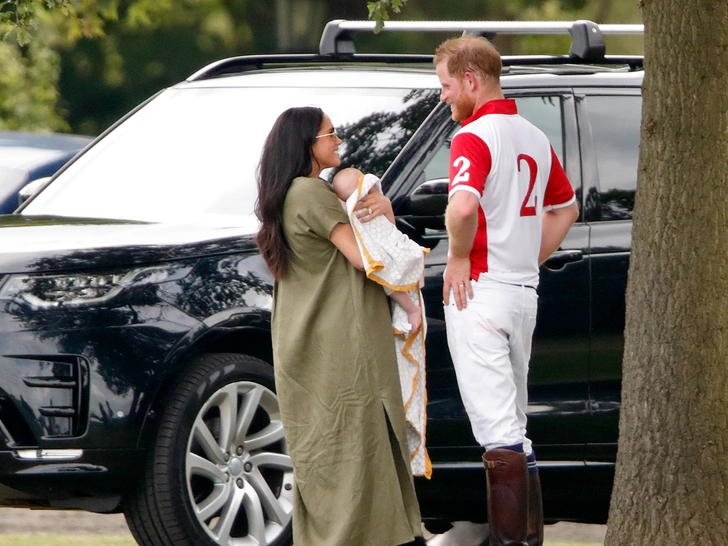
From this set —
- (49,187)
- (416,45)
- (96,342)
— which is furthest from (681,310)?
(416,45)

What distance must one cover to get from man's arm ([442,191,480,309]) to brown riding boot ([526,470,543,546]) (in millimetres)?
691

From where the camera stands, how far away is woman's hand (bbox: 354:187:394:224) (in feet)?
15.7

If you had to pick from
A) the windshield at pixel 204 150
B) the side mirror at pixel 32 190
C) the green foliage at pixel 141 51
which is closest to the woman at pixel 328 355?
the windshield at pixel 204 150

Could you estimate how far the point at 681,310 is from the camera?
185 inches

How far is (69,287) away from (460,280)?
1.33 meters

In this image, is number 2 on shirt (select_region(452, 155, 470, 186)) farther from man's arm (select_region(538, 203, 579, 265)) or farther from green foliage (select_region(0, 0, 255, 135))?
green foliage (select_region(0, 0, 255, 135))

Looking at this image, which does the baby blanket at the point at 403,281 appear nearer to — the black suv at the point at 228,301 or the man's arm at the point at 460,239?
the man's arm at the point at 460,239

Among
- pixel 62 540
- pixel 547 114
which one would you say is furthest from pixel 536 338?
pixel 62 540

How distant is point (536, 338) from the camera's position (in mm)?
5742

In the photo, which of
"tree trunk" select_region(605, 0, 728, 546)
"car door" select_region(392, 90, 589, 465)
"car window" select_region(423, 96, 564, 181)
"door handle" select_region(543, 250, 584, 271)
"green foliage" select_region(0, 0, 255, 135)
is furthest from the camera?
"green foliage" select_region(0, 0, 255, 135)

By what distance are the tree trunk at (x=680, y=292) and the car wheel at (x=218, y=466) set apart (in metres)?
1.35

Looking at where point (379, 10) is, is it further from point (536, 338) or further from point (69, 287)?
point (69, 287)

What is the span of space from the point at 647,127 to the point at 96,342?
76.3 inches

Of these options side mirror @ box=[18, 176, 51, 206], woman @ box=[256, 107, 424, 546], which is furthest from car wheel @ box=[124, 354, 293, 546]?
side mirror @ box=[18, 176, 51, 206]
